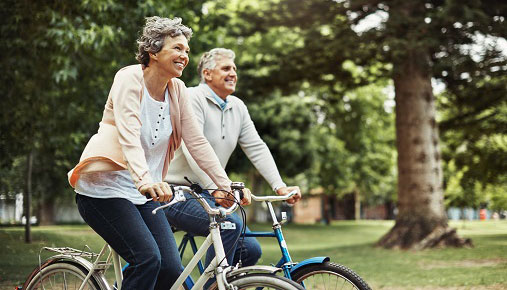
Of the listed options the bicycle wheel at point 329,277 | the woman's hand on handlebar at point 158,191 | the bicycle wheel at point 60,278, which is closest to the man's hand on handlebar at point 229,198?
the woman's hand on handlebar at point 158,191

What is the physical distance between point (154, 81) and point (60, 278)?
1.31 meters

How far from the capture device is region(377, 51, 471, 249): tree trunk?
15453mm

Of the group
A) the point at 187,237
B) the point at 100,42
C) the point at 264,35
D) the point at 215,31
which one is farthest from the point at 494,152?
the point at 187,237

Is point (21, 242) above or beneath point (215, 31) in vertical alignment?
beneath

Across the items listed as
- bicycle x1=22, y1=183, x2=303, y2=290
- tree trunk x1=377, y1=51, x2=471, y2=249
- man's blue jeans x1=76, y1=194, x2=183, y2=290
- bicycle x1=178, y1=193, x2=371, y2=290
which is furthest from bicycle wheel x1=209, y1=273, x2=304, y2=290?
tree trunk x1=377, y1=51, x2=471, y2=249

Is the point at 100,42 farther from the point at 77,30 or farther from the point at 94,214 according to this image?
the point at 94,214

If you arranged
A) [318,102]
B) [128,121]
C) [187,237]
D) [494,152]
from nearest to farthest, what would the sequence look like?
1. [128,121]
2. [187,237]
3. [494,152]
4. [318,102]

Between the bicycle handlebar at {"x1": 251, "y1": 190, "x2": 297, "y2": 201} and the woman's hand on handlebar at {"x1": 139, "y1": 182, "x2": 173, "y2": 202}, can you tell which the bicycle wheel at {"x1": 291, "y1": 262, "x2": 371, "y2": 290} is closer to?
the bicycle handlebar at {"x1": 251, "y1": 190, "x2": 297, "y2": 201}

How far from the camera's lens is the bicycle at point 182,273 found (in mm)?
3160

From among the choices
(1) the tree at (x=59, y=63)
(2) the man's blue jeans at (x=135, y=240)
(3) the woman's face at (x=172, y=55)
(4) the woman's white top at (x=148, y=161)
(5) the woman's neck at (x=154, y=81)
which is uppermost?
(1) the tree at (x=59, y=63)

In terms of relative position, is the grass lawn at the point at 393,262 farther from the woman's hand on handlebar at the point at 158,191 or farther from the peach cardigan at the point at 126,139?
the woman's hand on handlebar at the point at 158,191

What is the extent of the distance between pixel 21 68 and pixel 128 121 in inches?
379

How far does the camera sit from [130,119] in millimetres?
3379

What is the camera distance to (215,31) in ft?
50.5
